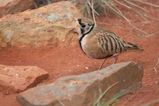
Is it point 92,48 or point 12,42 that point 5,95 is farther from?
point 12,42

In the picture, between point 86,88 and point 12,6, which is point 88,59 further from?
point 12,6

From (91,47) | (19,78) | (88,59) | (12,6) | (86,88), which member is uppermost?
(86,88)

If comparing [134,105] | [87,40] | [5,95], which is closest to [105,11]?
[87,40]

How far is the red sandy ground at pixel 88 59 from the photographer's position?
5.01 metres

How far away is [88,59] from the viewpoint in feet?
21.0

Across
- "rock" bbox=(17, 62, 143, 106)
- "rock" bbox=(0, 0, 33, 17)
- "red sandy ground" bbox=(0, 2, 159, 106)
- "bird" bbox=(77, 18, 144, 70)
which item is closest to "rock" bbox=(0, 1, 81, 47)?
"red sandy ground" bbox=(0, 2, 159, 106)

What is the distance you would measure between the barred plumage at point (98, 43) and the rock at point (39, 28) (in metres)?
1.43

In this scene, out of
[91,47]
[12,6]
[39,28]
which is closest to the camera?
[91,47]

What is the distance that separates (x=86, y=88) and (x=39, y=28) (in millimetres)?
2643

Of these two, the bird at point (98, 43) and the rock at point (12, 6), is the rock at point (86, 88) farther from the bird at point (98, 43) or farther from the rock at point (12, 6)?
the rock at point (12, 6)

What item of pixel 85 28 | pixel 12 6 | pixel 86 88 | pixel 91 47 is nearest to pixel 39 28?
pixel 12 6

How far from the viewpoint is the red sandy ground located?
16.5 feet

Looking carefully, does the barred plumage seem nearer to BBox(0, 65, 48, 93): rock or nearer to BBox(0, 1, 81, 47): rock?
BBox(0, 65, 48, 93): rock

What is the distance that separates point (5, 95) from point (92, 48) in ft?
3.43
